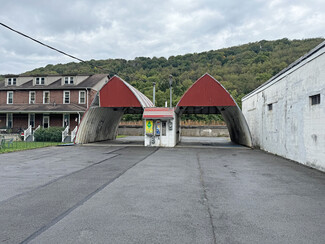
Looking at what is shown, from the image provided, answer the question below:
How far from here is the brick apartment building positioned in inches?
1212

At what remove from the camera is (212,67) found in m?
72.9

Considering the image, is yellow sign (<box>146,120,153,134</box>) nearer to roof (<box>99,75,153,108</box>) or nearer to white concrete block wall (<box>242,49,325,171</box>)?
roof (<box>99,75,153,108</box>)

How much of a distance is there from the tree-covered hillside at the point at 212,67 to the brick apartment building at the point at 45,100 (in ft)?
48.2

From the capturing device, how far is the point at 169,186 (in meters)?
7.48

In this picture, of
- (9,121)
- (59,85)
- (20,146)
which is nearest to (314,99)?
(20,146)

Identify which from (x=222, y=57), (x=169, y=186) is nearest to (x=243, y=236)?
(x=169, y=186)

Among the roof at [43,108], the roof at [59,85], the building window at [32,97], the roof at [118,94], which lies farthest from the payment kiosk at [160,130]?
the building window at [32,97]

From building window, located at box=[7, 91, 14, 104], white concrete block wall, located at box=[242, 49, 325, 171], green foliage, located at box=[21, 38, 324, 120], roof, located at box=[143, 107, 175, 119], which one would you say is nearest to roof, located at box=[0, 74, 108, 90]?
building window, located at box=[7, 91, 14, 104]

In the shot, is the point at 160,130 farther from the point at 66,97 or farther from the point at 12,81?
the point at 12,81

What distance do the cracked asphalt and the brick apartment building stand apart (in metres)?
22.4

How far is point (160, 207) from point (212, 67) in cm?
7101

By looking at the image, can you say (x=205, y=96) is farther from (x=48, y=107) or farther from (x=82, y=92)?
(x=48, y=107)

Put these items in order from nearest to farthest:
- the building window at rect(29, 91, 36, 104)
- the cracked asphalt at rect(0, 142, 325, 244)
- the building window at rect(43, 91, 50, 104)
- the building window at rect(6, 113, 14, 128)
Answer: the cracked asphalt at rect(0, 142, 325, 244)
the building window at rect(6, 113, 14, 128)
the building window at rect(43, 91, 50, 104)
the building window at rect(29, 91, 36, 104)

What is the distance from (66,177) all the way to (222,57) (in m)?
74.7
